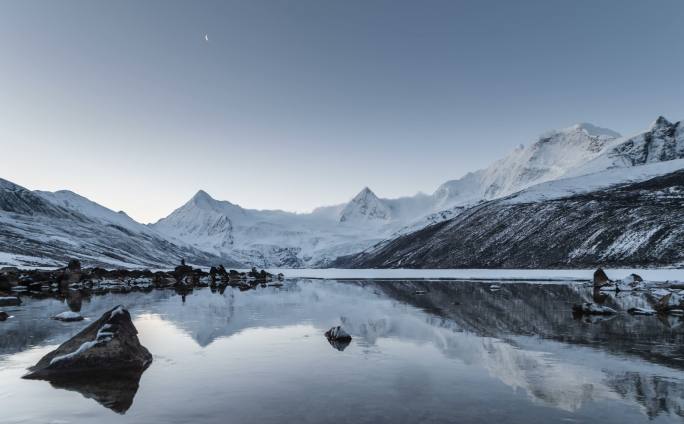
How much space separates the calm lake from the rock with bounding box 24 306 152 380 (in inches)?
35.1

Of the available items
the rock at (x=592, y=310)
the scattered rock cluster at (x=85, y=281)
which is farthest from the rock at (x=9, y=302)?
the rock at (x=592, y=310)

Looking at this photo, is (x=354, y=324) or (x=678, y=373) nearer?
(x=678, y=373)

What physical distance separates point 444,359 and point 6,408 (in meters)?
17.9

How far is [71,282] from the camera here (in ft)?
313

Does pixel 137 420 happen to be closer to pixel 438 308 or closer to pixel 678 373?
pixel 678 373

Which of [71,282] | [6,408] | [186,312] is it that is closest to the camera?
[6,408]

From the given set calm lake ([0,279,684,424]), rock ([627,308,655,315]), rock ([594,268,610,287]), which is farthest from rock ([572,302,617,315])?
rock ([594,268,610,287])

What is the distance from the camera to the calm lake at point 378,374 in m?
14.9

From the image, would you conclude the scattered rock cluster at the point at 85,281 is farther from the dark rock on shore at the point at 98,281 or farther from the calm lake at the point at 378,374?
the calm lake at the point at 378,374

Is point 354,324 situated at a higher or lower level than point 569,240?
lower

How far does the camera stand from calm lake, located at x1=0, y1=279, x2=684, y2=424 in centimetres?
1487

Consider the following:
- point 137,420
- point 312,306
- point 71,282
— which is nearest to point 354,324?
point 312,306

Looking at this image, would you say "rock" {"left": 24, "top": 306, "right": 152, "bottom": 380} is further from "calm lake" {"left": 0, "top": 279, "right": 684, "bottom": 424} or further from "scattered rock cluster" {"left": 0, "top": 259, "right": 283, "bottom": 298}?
"scattered rock cluster" {"left": 0, "top": 259, "right": 283, "bottom": 298}

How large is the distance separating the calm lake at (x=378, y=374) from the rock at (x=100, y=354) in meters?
0.89
